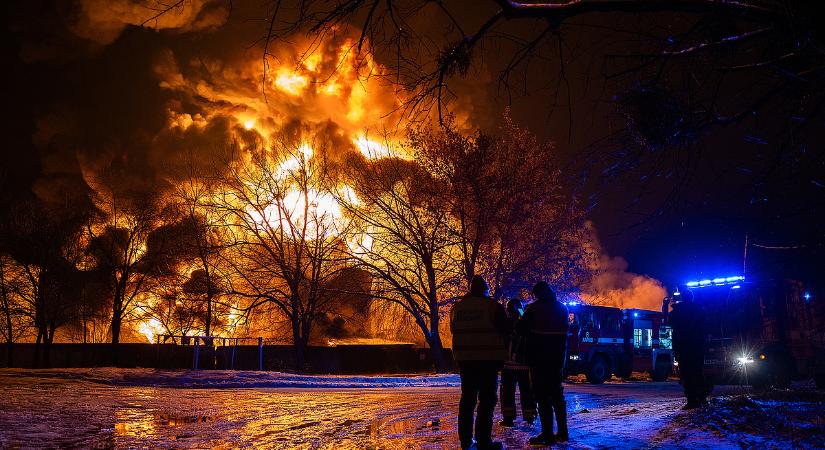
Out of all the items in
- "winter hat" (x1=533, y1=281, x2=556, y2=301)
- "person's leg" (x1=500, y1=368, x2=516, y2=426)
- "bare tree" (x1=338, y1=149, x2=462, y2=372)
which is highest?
"bare tree" (x1=338, y1=149, x2=462, y2=372)

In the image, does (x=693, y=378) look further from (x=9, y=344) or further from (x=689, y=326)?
(x=9, y=344)

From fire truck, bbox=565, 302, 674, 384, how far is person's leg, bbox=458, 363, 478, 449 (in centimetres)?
1572

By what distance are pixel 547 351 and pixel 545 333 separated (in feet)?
0.71

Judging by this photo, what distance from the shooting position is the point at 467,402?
23.0 ft

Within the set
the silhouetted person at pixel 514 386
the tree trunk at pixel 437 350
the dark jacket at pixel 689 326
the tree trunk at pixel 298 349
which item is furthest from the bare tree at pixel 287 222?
the silhouetted person at pixel 514 386

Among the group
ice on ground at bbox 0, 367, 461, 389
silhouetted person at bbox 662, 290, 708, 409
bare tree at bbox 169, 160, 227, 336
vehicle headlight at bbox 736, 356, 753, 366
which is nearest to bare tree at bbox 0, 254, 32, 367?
bare tree at bbox 169, 160, 227, 336

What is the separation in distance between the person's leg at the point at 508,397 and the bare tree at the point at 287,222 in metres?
20.4

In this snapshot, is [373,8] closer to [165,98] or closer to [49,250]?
[49,250]

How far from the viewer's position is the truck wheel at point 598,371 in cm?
2322

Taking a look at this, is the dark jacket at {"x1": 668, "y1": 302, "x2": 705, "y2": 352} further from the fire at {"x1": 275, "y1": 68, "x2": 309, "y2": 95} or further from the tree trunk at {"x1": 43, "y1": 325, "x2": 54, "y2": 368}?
the fire at {"x1": 275, "y1": 68, "x2": 309, "y2": 95}

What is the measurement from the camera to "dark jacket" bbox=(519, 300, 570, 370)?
25.8 ft

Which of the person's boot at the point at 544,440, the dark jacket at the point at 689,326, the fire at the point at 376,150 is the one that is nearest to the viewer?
the person's boot at the point at 544,440

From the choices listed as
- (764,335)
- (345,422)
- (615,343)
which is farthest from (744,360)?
(345,422)

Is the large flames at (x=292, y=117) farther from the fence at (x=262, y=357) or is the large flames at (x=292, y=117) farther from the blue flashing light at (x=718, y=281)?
the blue flashing light at (x=718, y=281)
